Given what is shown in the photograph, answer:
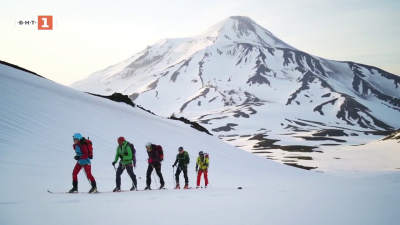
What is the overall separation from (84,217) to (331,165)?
53.7m

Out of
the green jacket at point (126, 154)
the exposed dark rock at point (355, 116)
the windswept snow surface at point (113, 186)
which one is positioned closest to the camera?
the windswept snow surface at point (113, 186)

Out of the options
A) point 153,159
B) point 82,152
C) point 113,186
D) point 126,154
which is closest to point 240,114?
point 113,186

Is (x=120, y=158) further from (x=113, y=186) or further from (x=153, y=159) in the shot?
(x=113, y=186)

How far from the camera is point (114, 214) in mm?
7324

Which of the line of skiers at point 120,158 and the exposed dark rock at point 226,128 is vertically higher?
the exposed dark rock at point 226,128

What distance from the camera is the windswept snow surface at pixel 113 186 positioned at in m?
7.13

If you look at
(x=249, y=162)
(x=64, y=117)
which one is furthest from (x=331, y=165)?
(x=64, y=117)

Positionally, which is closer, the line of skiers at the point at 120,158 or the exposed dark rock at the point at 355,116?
the line of skiers at the point at 120,158

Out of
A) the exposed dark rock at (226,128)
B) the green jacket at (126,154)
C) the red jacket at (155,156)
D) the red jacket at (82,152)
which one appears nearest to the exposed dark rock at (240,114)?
the exposed dark rock at (226,128)

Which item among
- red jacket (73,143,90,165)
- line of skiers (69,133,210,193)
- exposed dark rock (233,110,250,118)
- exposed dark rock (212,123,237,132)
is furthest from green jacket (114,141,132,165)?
exposed dark rock (233,110,250,118)

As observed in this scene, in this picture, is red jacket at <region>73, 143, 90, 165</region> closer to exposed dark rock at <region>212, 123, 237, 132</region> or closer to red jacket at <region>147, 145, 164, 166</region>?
red jacket at <region>147, 145, 164, 166</region>

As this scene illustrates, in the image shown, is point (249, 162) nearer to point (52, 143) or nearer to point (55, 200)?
point (52, 143)

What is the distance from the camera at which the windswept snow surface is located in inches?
281

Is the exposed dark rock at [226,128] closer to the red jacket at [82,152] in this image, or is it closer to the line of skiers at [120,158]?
the line of skiers at [120,158]
